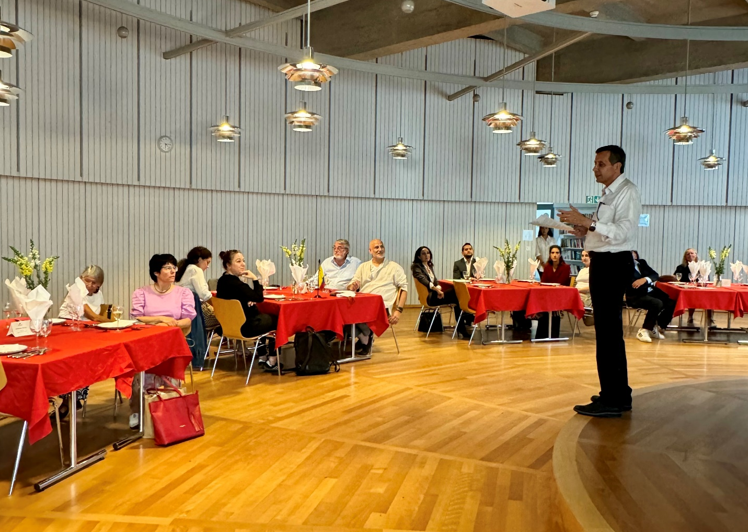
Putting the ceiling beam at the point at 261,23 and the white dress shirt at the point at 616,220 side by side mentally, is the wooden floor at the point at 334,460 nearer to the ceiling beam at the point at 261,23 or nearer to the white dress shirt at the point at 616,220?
the white dress shirt at the point at 616,220

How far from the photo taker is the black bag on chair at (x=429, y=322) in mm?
9832

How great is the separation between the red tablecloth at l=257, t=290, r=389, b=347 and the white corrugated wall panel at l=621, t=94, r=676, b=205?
29.8 feet

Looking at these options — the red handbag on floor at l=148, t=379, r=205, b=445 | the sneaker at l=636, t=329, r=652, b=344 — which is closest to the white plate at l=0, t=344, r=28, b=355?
the red handbag on floor at l=148, t=379, r=205, b=445

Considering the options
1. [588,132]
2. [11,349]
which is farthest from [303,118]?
[588,132]

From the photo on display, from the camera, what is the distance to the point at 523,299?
28.7 ft

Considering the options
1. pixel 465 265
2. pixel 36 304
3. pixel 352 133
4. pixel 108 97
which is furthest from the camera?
pixel 352 133

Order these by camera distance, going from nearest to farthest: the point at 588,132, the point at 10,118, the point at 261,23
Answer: the point at 10,118, the point at 261,23, the point at 588,132

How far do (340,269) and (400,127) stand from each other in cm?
509

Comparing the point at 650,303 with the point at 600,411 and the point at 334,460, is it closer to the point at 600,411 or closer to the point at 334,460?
the point at 600,411

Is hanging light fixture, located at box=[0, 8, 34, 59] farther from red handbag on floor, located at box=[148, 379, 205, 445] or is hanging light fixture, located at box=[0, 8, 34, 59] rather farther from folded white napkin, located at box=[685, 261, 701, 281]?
folded white napkin, located at box=[685, 261, 701, 281]

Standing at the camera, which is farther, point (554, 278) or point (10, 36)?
point (554, 278)

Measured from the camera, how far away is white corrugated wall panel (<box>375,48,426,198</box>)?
12680mm

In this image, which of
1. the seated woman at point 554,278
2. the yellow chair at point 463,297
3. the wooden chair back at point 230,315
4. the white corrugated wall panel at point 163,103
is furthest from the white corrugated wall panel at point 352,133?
the wooden chair back at point 230,315

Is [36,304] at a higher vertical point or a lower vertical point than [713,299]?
higher
